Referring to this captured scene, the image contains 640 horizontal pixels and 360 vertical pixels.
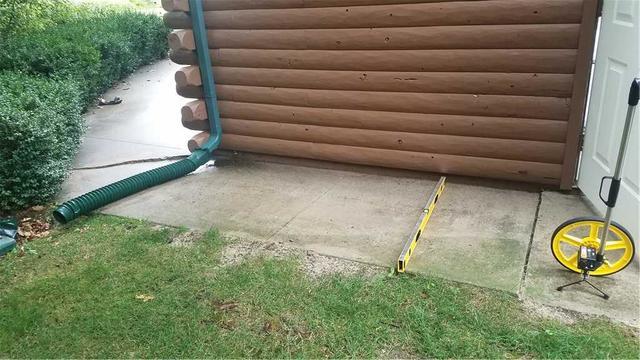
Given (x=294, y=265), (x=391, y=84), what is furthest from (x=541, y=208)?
(x=294, y=265)

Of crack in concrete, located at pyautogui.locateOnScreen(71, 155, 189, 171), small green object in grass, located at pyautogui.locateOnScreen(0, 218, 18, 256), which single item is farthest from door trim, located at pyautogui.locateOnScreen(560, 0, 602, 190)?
small green object in grass, located at pyautogui.locateOnScreen(0, 218, 18, 256)

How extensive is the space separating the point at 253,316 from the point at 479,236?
1.61 meters

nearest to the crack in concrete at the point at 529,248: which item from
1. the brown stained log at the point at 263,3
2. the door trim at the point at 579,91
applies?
the door trim at the point at 579,91

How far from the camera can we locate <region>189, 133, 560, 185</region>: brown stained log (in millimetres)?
4051

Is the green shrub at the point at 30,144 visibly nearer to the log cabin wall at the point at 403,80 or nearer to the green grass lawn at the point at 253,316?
the green grass lawn at the point at 253,316

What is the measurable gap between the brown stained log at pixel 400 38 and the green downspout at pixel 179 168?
0.14 meters

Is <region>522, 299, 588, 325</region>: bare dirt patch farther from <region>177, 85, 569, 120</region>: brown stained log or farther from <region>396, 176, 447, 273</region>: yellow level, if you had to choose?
<region>177, 85, 569, 120</region>: brown stained log

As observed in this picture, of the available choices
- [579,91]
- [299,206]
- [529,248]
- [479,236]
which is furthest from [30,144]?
[579,91]

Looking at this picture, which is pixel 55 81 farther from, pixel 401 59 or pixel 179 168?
pixel 401 59

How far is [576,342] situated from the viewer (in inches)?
92.3

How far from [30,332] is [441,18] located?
3.41 m

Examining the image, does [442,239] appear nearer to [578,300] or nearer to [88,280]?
[578,300]

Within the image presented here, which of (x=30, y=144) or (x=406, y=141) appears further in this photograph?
(x=406, y=141)

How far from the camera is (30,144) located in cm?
Answer: 408
